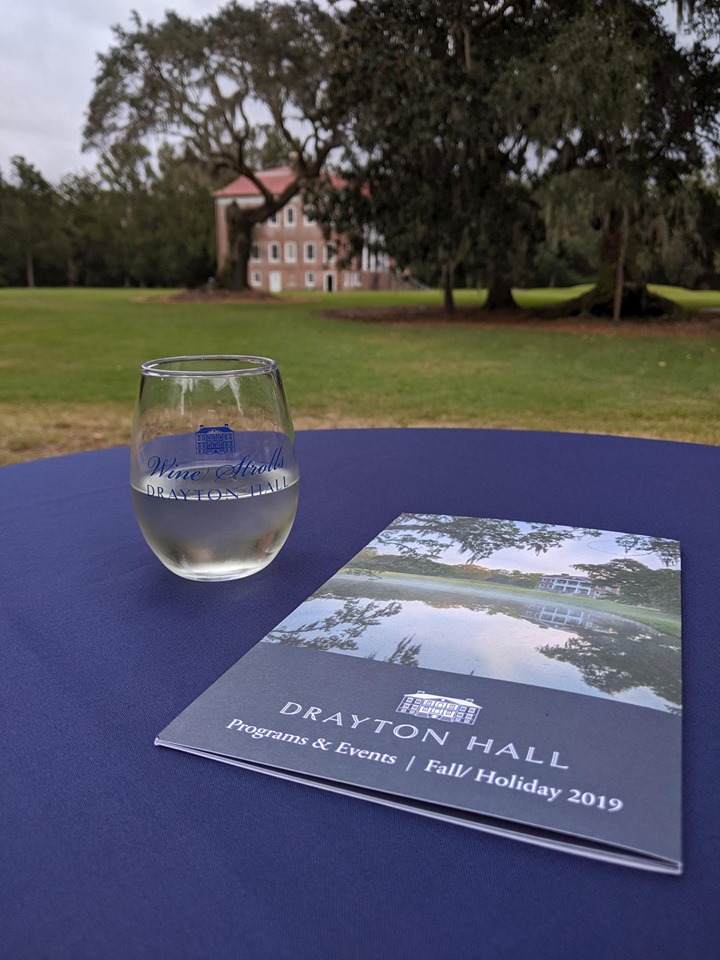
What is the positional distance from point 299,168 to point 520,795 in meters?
10.6

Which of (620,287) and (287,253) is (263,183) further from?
(620,287)

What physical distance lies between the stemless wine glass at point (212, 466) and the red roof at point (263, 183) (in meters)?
11.6

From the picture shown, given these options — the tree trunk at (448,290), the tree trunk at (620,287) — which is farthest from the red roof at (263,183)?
the tree trunk at (620,287)

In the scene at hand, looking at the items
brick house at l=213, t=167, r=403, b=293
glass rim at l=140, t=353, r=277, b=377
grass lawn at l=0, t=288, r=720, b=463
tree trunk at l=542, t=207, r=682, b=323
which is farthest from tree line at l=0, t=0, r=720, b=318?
Answer: glass rim at l=140, t=353, r=277, b=377

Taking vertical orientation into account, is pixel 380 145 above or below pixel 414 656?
above

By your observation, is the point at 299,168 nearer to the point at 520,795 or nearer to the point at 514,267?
the point at 514,267

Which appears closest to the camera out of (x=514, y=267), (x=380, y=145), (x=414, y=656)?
(x=414, y=656)

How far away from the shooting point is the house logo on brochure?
0.28m

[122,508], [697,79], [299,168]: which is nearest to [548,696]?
[122,508]

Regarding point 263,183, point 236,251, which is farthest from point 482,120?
point 236,251

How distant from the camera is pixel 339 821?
0.75 feet

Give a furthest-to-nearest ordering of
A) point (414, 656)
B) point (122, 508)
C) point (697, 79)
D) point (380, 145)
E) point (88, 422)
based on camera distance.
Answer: point (380, 145) < point (697, 79) < point (88, 422) < point (122, 508) < point (414, 656)

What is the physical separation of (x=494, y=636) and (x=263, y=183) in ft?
39.4

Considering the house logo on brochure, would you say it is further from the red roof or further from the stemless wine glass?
the red roof
